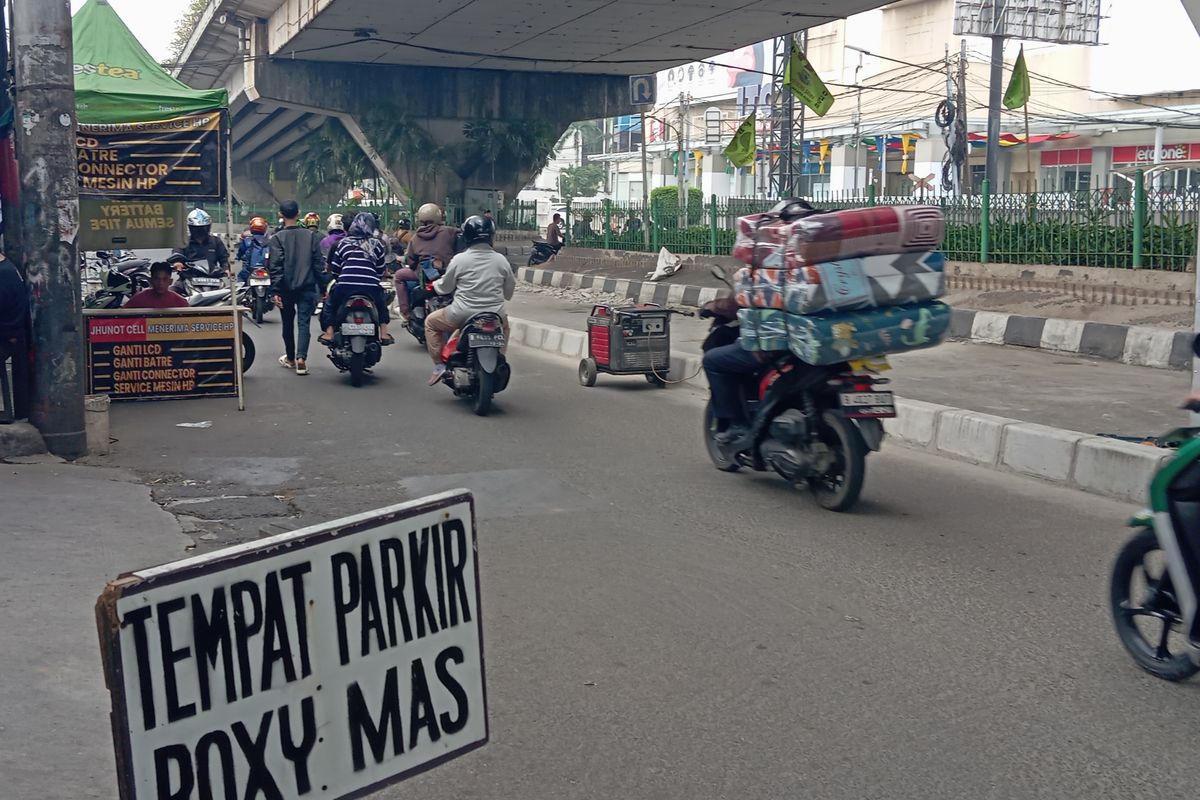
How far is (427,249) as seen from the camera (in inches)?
544

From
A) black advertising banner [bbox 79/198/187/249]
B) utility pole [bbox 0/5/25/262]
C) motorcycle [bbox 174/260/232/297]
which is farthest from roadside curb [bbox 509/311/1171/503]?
motorcycle [bbox 174/260/232/297]

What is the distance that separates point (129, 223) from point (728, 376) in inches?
233

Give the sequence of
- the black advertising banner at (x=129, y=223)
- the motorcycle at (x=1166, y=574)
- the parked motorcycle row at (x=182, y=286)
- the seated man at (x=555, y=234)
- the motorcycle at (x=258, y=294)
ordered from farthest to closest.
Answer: the seated man at (x=555, y=234)
the motorcycle at (x=258, y=294)
the parked motorcycle row at (x=182, y=286)
the black advertising banner at (x=129, y=223)
the motorcycle at (x=1166, y=574)

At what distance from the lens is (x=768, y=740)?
3791 millimetres

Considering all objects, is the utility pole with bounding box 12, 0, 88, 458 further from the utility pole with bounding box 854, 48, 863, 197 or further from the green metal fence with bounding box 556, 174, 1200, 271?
the utility pole with bounding box 854, 48, 863, 197

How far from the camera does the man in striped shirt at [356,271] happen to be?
37.2 ft

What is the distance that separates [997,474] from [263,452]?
16.2ft

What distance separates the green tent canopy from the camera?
9266 mm

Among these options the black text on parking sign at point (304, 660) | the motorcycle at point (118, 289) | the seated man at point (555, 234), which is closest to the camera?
the black text on parking sign at point (304, 660)

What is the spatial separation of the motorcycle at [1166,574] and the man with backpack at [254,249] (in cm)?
1497

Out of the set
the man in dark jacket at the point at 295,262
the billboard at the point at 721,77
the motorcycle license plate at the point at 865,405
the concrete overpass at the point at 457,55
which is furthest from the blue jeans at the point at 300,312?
the billboard at the point at 721,77

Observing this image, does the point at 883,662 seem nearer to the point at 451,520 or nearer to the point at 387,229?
the point at 451,520

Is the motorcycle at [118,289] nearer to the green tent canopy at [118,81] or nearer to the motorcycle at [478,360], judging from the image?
the green tent canopy at [118,81]

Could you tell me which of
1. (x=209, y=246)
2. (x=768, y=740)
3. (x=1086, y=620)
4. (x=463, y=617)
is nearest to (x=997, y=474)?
(x=1086, y=620)
